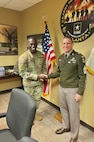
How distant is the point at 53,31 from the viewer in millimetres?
2994

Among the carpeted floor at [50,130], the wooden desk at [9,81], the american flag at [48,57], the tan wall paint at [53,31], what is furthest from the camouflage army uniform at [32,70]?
the wooden desk at [9,81]

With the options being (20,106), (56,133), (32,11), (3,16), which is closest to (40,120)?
(56,133)

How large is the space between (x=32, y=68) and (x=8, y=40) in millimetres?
2052

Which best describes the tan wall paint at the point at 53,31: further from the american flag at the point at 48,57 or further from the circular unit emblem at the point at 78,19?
the american flag at the point at 48,57

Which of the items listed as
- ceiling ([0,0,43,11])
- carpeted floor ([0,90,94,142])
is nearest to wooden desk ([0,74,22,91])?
carpeted floor ([0,90,94,142])

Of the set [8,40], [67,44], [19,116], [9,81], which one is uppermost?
[8,40]

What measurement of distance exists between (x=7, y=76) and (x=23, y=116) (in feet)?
9.15

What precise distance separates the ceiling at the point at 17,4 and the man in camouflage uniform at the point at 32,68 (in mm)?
1545

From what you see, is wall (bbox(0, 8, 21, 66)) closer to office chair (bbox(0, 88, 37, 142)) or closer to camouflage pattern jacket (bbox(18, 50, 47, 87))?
camouflage pattern jacket (bbox(18, 50, 47, 87))

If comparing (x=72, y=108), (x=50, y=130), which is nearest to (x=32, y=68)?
(x=72, y=108)

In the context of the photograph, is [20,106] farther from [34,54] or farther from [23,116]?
[34,54]

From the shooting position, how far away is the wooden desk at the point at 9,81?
12.7ft

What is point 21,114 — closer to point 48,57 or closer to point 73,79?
point 73,79

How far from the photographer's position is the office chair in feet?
3.77
